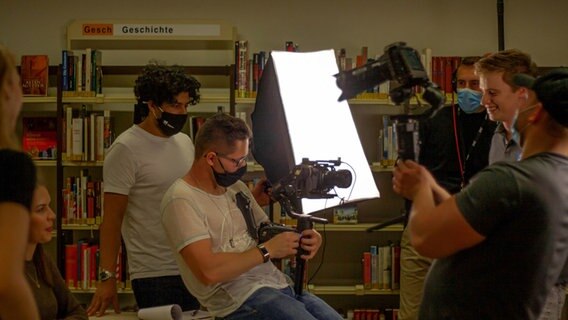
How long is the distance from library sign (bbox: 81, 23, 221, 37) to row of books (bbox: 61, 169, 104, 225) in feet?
3.07

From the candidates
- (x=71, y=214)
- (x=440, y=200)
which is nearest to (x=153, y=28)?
(x=71, y=214)

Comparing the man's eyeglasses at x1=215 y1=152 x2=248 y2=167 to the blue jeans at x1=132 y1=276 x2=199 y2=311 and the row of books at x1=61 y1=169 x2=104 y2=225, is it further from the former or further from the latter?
the row of books at x1=61 y1=169 x2=104 y2=225

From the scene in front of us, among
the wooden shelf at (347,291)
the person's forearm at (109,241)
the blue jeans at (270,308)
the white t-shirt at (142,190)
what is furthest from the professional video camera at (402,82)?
the wooden shelf at (347,291)

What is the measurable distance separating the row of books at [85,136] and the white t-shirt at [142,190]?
5.53 feet

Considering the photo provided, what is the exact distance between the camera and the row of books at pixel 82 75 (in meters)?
4.20

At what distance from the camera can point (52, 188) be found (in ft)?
15.1

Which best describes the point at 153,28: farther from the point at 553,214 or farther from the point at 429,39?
the point at 553,214

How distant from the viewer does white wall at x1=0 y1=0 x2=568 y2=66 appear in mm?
4496

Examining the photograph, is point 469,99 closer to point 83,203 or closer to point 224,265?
point 224,265

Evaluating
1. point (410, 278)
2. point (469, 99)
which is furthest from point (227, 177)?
point (410, 278)

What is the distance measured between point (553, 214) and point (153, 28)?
10.8 feet

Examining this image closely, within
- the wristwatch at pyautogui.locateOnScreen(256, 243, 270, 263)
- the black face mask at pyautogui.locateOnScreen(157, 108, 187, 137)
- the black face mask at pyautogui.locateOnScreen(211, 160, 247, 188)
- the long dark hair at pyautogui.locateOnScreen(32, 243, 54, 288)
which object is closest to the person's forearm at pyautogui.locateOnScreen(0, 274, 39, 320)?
the long dark hair at pyautogui.locateOnScreen(32, 243, 54, 288)

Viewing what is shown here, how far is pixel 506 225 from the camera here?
4.77 feet

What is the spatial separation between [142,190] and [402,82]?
1237 millimetres
